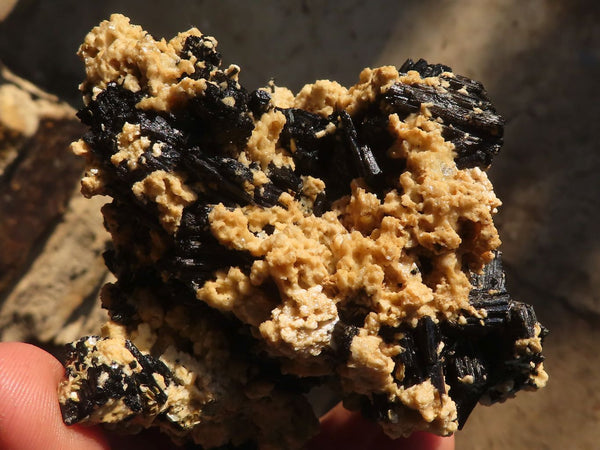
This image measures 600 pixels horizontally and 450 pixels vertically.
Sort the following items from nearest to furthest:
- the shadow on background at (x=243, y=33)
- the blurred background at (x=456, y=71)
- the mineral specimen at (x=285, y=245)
A: the mineral specimen at (x=285, y=245)
the blurred background at (x=456, y=71)
the shadow on background at (x=243, y=33)

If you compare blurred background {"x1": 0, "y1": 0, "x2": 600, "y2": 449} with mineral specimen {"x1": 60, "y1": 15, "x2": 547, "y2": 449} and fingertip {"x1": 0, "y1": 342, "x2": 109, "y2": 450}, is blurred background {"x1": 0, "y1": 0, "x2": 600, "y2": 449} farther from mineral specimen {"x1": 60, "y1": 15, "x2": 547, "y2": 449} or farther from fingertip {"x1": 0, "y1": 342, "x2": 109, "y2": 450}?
fingertip {"x1": 0, "y1": 342, "x2": 109, "y2": 450}

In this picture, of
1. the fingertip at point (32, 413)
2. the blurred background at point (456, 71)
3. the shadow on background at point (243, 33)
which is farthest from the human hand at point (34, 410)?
the shadow on background at point (243, 33)

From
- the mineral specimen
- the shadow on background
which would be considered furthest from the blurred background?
the mineral specimen

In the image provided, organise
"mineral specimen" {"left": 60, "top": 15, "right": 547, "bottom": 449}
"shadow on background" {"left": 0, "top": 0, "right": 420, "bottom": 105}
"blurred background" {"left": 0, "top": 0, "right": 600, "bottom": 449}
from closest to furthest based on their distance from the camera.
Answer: "mineral specimen" {"left": 60, "top": 15, "right": 547, "bottom": 449}
"blurred background" {"left": 0, "top": 0, "right": 600, "bottom": 449}
"shadow on background" {"left": 0, "top": 0, "right": 420, "bottom": 105}

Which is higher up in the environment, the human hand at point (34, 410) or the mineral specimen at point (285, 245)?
the mineral specimen at point (285, 245)

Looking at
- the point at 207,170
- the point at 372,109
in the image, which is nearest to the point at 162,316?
the point at 207,170

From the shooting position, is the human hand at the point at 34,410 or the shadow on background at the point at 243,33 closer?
the human hand at the point at 34,410

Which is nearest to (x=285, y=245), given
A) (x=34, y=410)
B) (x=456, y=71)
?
(x=34, y=410)

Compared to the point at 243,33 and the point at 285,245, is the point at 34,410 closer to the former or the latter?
the point at 285,245

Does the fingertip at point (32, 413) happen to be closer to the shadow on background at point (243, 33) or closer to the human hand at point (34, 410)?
the human hand at point (34, 410)
